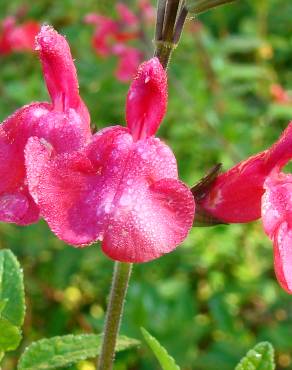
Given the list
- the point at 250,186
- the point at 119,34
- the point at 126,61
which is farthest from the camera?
the point at 119,34

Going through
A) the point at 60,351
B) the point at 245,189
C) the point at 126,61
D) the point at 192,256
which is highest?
the point at 245,189

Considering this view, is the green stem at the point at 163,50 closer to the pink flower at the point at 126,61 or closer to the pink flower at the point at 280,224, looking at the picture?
the pink flower at the point at 280,224

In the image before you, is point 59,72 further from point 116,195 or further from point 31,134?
point 116,195

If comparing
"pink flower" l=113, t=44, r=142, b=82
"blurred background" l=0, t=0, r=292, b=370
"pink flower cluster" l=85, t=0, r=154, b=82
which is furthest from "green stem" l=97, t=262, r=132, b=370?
"pink flower cluster" l=85, t=0, r=154, b=82

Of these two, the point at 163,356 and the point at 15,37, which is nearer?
the point at 163,356

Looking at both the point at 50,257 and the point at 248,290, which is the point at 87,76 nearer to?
the point at 50,257

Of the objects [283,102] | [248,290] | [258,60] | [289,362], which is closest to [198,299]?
[248,290]

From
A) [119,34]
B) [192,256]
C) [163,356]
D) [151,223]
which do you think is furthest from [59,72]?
[119,34]
